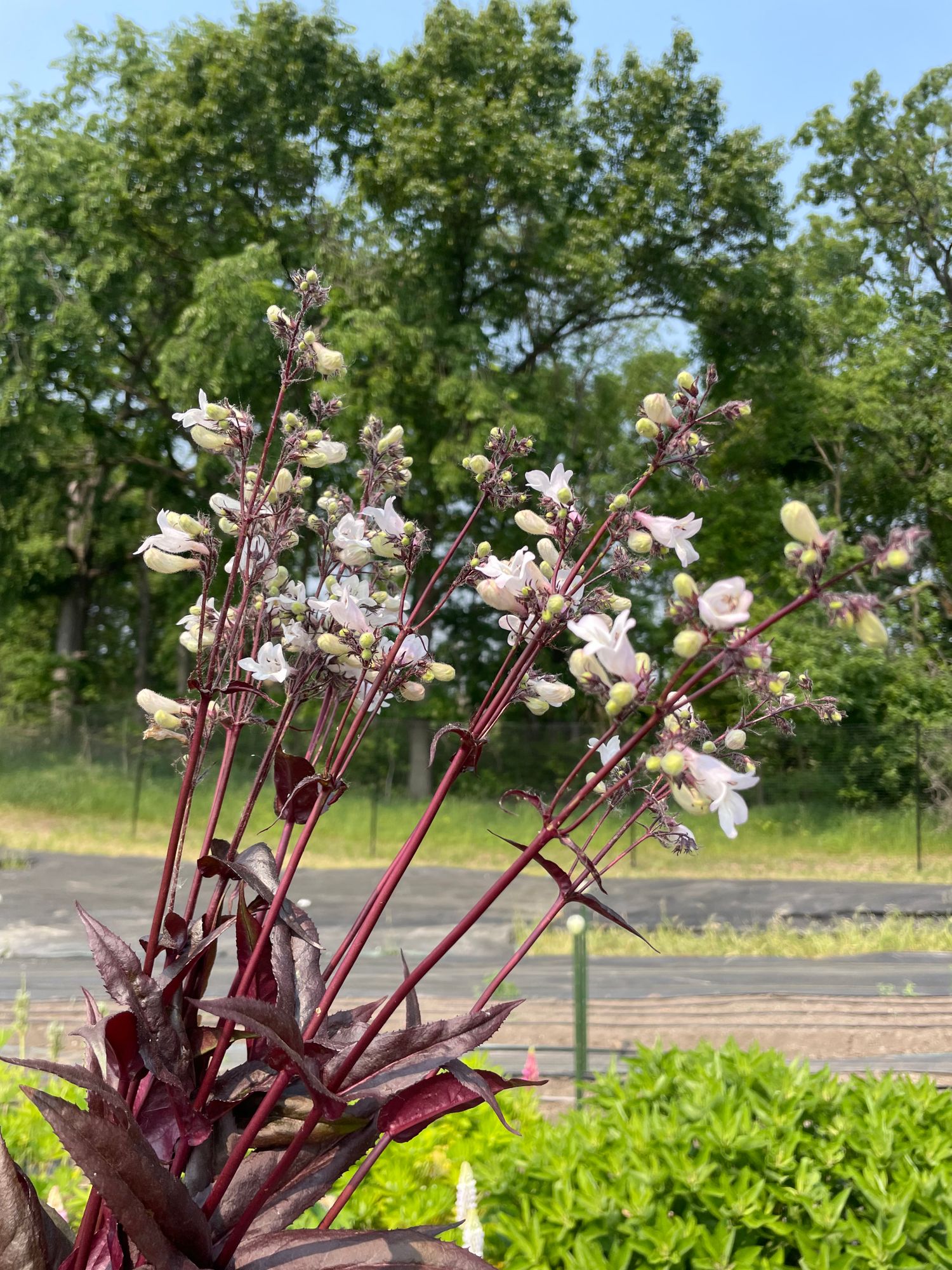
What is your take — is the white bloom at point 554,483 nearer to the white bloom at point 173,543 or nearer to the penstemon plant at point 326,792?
the penstemon plant at point 326,792

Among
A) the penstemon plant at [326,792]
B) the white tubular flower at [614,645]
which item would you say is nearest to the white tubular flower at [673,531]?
the penstemon plant at [326,792]

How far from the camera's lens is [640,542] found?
0.75 m

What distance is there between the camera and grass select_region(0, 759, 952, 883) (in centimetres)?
1300

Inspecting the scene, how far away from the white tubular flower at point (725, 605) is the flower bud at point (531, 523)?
0.74 ft

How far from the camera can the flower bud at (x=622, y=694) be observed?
637 millimetres

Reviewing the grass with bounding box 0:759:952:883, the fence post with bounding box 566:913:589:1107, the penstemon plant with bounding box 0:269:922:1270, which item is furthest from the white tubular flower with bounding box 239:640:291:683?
the grass with bounding box 0:759:952:883

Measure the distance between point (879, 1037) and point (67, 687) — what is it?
648 inches

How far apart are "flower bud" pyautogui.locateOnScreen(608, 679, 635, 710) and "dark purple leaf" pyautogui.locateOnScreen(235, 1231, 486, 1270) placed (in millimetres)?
439

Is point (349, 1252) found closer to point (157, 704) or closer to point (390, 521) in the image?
point (157, 704)

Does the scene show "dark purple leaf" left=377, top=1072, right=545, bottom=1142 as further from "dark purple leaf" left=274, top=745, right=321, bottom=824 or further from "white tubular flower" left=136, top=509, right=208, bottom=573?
"white tubular flower" left=136, top=509, right=208, bottom=573

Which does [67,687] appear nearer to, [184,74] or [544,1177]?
[184,74]

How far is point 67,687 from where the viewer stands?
60.2 feet

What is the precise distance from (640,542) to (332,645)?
0.25m

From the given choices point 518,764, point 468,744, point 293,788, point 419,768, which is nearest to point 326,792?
point 293,788
